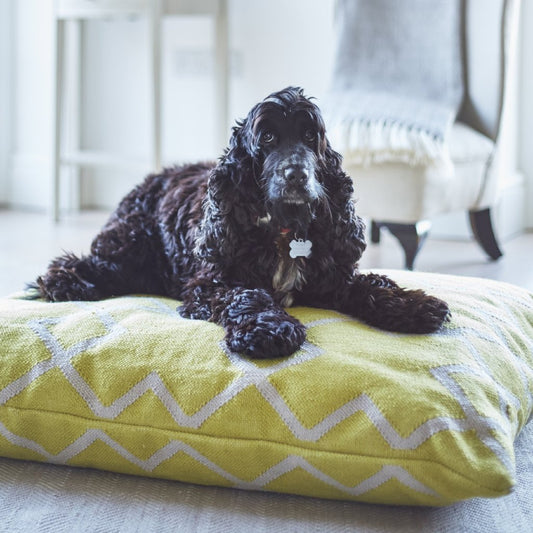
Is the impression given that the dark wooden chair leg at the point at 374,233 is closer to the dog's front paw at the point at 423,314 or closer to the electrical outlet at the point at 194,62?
the electrical outlet at the point at 194,62

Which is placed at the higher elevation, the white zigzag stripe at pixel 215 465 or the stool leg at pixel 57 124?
the stool leg at pixel 57 124

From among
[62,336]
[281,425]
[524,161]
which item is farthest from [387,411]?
[524,161]

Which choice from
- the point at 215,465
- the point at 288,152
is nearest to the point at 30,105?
the point at 288,152

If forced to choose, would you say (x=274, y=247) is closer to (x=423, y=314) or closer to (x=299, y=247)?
(x=299, y=247)

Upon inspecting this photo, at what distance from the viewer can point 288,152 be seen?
1554 mm

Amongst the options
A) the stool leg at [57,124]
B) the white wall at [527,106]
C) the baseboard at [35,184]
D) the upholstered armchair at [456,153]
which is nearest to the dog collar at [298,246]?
the upholstered armchair at [456,153]

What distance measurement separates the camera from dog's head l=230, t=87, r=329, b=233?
1532 millimetres

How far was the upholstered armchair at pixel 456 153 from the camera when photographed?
290cm

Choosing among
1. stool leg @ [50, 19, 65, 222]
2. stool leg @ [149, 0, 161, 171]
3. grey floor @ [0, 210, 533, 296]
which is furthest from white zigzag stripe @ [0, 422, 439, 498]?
stool leg @ [50, 19, 65, 222]

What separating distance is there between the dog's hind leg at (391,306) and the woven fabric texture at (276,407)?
3cm

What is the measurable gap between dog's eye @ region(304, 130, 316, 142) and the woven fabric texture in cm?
34

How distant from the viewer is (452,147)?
9.85 feet

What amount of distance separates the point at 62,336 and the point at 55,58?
10.4ft

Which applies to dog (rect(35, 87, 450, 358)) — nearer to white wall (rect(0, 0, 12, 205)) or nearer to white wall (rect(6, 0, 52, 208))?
white wall (rect(6, 0, 52, 208))
